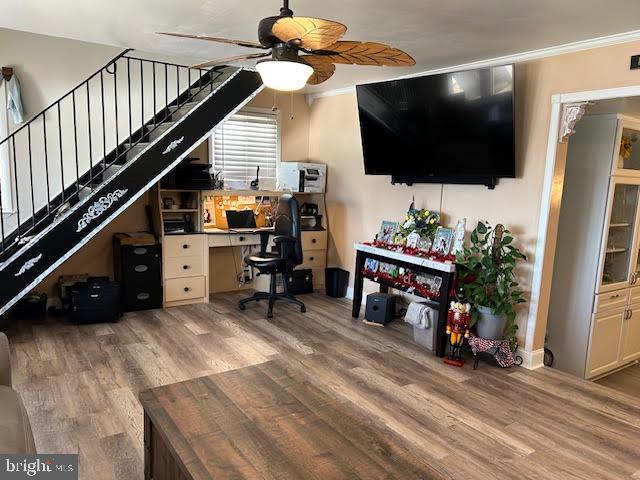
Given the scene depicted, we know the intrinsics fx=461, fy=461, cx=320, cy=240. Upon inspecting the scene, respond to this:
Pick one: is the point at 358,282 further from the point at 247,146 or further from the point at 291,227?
the point at 247,146

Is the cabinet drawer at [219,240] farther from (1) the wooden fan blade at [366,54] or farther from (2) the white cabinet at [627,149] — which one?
(2) the white cabinet at [627,149]

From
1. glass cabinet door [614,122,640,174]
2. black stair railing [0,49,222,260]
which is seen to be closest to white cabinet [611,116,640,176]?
glass cabinet door [614,122,640,174]

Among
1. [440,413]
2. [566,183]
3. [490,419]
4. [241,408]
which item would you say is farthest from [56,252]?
[566,183]

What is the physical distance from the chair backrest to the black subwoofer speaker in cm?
85

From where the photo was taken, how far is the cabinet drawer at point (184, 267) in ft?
15.6

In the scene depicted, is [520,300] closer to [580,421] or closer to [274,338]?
[580,421]

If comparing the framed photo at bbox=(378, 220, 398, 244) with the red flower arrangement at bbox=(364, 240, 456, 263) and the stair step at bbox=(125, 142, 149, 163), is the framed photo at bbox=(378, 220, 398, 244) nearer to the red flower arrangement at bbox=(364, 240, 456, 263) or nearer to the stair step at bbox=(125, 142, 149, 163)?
the red flower arrangement at bbox=(364, 240, 456, 263)

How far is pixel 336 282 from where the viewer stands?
5430mm

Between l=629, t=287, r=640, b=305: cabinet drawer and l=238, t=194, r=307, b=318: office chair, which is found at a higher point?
l=238, t=194, r=307, b=318: office chair

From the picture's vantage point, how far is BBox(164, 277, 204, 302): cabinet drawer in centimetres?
480

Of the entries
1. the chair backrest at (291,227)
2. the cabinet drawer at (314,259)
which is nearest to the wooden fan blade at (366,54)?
the chair backrest at (291,227)

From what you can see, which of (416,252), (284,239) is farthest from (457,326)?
(284,239)

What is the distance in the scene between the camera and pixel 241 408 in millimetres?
1933

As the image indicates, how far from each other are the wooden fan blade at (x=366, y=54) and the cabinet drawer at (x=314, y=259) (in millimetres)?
3529
